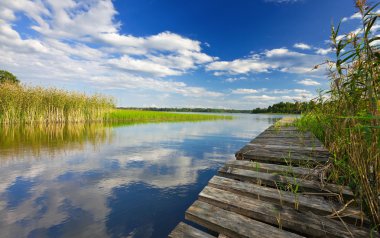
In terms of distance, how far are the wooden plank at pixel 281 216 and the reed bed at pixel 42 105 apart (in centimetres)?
2344

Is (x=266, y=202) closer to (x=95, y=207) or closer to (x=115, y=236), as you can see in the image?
(x=115, y=236)

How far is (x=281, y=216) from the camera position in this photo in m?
2.16

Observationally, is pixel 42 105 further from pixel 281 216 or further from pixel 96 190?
pixel 281 216

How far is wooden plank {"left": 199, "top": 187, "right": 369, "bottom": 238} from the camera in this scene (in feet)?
6.22

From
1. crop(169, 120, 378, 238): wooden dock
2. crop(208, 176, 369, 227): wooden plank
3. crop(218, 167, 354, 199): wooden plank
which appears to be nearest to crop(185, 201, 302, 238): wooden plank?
crop(169, 120, 378, 238): wooden dock

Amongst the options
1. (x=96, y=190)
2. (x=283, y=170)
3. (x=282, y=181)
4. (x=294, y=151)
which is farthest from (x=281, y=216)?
(x=96, y=190)

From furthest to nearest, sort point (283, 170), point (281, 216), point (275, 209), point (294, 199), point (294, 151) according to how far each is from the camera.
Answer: point (294, 151)
point (283, 170)
point (294, 199)
point (275, 209)
point (281, 216)

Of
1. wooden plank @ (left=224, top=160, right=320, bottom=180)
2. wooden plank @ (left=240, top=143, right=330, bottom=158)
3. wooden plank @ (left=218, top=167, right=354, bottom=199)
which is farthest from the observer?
wooden plank @ (left=240, top=143, right=330, bottom=158)

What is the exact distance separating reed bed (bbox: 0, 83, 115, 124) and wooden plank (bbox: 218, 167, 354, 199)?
2306 cm

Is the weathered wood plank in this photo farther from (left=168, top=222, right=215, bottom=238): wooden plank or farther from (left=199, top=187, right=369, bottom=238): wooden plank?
(left=168, top=222, right=215, bottom=238): wooden plank

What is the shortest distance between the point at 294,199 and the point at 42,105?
81.1 feet

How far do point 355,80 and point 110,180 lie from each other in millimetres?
5965

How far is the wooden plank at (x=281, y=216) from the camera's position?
190 centimetres

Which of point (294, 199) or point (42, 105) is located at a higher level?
point (42, 105)
